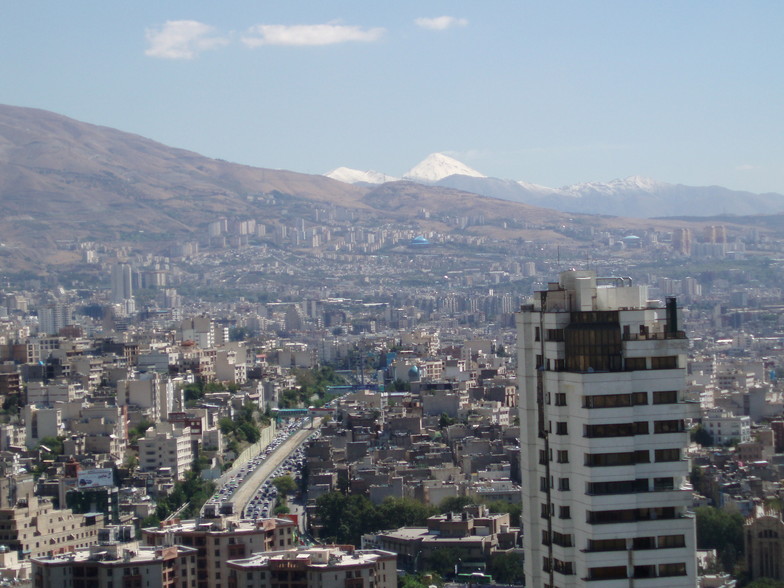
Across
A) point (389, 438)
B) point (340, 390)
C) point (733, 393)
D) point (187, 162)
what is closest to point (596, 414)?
point (389, 438)

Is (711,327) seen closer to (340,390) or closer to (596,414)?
(340,390)

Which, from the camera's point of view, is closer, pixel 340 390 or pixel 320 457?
pixel 320 457

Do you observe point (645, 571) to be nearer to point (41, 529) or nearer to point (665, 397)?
point (665, 397)

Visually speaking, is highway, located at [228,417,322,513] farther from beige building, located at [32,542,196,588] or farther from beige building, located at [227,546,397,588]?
beige building, located at [227,546,397,588]

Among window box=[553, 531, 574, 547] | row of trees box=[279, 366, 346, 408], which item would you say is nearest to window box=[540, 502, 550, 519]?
window box=[553, 531, 574, 547]

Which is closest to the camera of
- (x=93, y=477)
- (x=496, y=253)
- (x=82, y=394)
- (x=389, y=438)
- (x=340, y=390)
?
(x=93, y=477)

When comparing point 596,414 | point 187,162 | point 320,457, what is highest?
point 187,162
